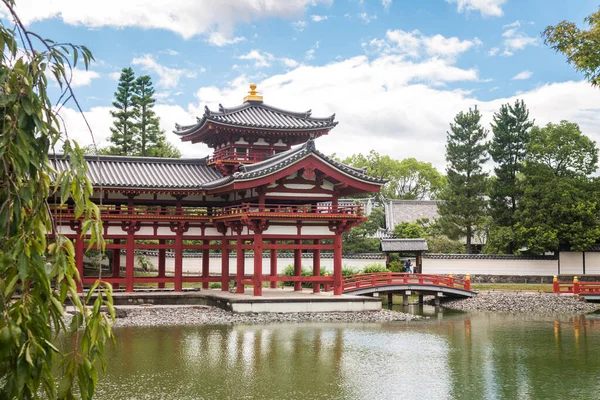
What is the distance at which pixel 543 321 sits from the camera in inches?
1073

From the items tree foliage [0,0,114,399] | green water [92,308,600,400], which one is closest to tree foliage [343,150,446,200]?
green water [92,308,600,400]

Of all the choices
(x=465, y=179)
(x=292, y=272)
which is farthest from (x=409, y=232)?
(x=292, y=272)

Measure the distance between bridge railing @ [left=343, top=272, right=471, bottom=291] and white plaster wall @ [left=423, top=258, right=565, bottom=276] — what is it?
6.61 m

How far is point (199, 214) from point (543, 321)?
1579cm

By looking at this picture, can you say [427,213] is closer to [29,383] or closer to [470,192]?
[470,192]

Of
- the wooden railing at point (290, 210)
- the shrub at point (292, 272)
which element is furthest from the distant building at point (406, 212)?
the wooden railing at point (290, 210)

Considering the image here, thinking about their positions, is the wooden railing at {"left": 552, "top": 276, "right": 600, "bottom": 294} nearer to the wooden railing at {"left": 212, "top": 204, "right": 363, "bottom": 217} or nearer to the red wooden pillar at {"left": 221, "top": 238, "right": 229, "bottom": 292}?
the wooden railing at {"left": 212, "top": 204, "right": 363, "bottom": 217}

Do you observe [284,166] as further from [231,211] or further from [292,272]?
[292,272]

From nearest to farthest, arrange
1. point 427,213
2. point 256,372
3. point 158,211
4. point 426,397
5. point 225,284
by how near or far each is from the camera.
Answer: point 426,397
point 256,372
point 158,211
point 225,284
point 427,213

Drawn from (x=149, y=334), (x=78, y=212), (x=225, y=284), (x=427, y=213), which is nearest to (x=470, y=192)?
(x=427, y=213)

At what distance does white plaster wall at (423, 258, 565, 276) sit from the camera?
41.9 metres

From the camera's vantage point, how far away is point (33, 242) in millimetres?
4281

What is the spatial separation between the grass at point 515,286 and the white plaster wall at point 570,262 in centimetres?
225

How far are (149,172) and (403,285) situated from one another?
1369 centimetres
